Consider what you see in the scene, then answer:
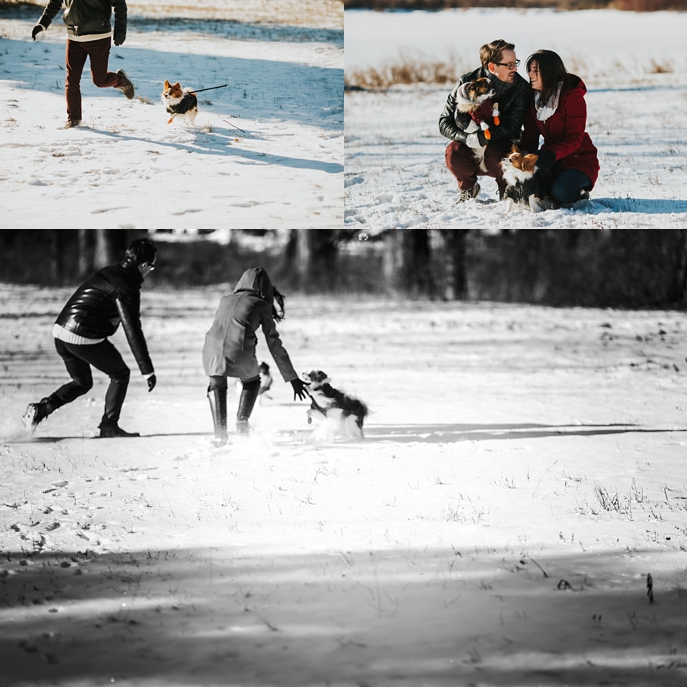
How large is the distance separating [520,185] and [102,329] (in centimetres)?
612

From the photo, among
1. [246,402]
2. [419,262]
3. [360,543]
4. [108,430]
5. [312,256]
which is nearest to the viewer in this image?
[360,543]

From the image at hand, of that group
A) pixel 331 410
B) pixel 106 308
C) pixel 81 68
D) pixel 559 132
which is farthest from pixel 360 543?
pixel 81 68

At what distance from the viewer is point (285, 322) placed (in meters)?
15.0

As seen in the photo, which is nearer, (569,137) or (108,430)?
(108,430)

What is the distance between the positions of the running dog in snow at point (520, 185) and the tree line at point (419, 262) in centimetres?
603

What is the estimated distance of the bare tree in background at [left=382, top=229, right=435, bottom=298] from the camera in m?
20.0

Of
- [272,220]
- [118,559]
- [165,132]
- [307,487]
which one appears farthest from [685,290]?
[118,559]

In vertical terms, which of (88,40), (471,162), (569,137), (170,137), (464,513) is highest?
(88,40)

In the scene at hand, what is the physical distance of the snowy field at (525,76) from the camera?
11.3 metres

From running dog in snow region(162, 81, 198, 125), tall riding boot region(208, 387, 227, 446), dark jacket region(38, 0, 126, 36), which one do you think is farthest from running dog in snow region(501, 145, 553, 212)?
tall riding boot region(208, 387, 227, 446)

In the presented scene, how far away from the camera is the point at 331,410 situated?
7137mm

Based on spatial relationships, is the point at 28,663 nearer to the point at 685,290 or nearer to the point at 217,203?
the point at 217,203

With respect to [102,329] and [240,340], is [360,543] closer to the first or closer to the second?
[240,340]

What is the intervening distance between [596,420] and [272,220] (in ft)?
16.8
